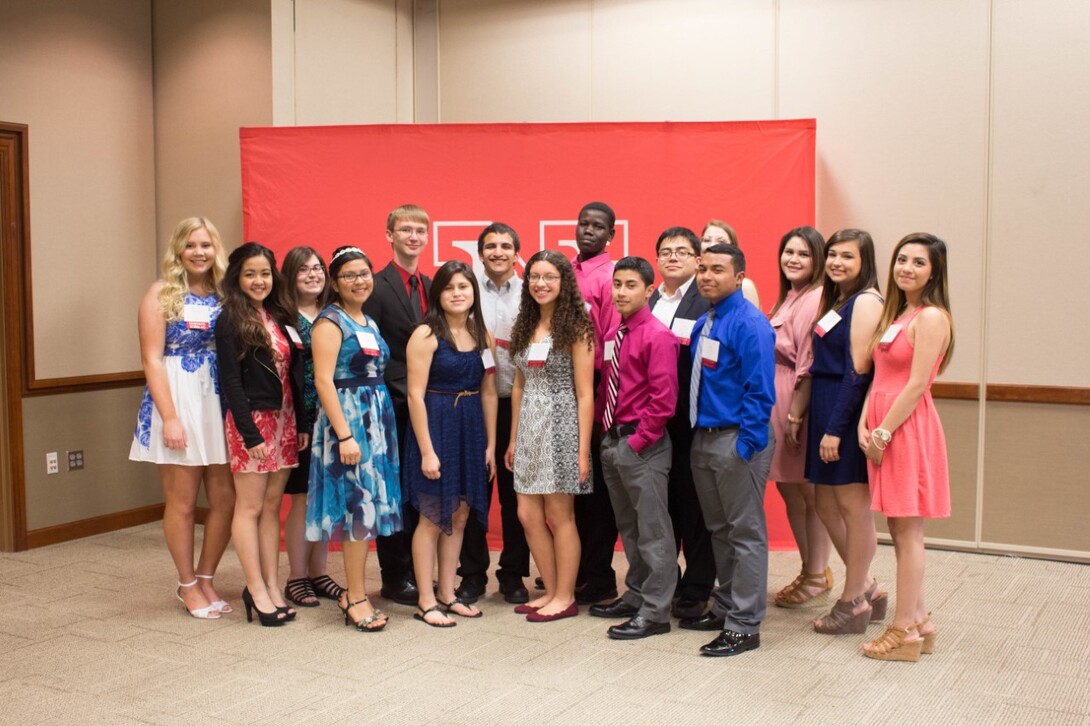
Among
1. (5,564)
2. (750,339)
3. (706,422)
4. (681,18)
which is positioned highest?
(681,18)

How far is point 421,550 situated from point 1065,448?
3.29 metres

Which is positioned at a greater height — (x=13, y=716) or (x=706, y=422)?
(x=706, y=422)

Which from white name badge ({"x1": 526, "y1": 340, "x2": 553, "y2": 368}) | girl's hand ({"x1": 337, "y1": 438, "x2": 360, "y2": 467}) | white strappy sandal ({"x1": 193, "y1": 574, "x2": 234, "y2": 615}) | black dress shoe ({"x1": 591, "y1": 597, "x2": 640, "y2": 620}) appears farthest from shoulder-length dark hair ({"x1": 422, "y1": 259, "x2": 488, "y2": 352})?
white strappy sandal ({"x1": 193, "y1": 574, "x2": 234, "y2": 615})

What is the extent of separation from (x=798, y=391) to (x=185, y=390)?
254cm

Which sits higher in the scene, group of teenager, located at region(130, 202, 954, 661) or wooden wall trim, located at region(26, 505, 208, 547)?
group of teenager, located at region(130, 202, 954, 661)

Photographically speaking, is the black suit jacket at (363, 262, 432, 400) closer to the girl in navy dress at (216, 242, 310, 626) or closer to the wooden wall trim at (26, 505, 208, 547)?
the girl in navy dress at (216, 242, 310, 626)

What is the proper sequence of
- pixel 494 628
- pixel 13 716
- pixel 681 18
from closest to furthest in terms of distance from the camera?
1. pixel 13 716
2. pixel 494 628
3. pixel 681 18

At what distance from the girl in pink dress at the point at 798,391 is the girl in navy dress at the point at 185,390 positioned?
2355 mm

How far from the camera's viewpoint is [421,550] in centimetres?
431

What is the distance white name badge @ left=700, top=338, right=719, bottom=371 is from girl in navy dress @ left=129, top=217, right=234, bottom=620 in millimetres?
1992

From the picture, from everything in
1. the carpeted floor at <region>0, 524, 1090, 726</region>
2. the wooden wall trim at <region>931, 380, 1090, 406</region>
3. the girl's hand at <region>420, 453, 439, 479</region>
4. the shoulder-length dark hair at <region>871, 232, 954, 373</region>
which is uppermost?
the shoulder-length dark hair at <region>871, 232, 954, 373</region>


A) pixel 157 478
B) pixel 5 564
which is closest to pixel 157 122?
pixel 157 478

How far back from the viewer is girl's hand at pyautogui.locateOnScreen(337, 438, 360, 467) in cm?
Answer: 404

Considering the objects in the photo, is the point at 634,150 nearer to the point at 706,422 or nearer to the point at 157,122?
the point at 706,422
